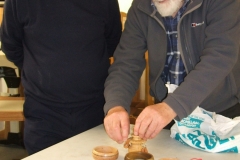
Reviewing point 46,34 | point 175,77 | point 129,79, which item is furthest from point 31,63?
point 175,77

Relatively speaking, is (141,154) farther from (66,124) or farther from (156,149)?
(66,124)

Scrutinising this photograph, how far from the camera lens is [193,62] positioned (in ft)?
3.84

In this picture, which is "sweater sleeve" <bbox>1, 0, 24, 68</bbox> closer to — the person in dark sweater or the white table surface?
the person in dark sweater

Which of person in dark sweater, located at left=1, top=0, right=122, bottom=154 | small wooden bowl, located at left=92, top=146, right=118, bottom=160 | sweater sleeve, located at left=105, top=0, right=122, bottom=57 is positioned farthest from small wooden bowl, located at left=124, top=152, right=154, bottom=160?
sweater sleeve, located at left=105, top=0, right=122, bottom=57

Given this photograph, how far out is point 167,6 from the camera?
3.92ft

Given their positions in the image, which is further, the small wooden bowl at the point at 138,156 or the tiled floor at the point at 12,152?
the tiled floor at the point at 12,152

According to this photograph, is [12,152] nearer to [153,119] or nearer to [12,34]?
[12,34]

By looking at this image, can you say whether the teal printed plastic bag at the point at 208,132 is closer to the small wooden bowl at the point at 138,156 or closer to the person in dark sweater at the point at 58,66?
the small wooden bowl at the point at 138,156

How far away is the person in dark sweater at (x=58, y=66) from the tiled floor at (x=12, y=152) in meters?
1.28

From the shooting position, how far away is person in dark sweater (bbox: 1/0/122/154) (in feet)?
4.39

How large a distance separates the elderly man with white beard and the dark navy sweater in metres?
0.15

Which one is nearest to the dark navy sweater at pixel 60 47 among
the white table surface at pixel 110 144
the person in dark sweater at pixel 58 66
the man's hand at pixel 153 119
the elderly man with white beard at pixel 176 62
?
the person in dark sweater at pixel 58 66

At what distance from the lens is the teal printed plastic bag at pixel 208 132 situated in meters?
0.98

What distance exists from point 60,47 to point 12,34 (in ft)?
0.73
